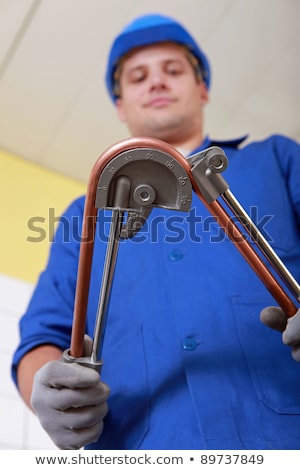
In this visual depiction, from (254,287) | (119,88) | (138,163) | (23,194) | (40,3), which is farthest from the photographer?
(23,194)

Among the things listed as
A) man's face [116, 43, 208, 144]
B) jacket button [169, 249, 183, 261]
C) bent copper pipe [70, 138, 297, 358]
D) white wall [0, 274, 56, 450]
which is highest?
man's face [116, 43, 208, 144]

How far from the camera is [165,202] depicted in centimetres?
54

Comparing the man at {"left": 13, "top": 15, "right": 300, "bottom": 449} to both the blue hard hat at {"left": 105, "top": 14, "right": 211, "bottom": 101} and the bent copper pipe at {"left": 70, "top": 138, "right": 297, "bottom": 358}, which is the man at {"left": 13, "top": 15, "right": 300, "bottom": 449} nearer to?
the bent copper pipe at {"left": 70, "top": 138, "right": 297, "bottom": 358}

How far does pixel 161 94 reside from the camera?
101 centimetres

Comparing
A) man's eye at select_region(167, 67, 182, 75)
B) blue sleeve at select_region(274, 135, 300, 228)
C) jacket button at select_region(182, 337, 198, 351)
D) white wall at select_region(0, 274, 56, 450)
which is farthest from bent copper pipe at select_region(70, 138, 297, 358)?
white wall at select_region(0, 274, 56, 450)

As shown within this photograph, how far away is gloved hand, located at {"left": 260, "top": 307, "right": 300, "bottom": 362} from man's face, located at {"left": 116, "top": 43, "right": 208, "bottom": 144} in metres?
0.49

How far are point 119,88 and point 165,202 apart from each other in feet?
2.07

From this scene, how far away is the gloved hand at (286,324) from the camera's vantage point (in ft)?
1.84

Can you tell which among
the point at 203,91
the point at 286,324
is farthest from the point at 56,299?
the point at 203,91

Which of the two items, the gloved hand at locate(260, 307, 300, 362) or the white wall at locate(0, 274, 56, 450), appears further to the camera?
the white wall at locate(0, 274, 56, 450)

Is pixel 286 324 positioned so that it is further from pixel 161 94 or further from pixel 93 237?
pixel 161 94

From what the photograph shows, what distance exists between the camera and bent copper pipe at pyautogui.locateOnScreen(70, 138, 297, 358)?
1.74 feet

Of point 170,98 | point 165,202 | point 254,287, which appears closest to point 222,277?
point 254,287

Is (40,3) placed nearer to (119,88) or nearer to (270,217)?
(119,88)
